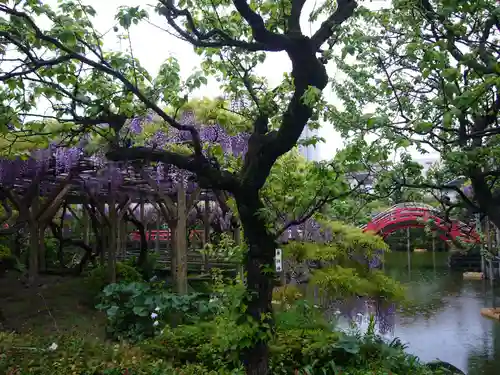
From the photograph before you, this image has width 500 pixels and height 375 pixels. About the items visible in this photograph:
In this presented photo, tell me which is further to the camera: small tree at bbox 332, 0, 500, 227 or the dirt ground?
the dirt ground

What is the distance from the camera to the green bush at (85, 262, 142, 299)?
8.73 m

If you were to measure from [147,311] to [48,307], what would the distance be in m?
2.65

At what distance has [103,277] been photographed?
360 inches

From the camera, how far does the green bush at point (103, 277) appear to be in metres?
8.73

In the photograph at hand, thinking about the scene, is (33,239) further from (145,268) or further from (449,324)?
(449,324)

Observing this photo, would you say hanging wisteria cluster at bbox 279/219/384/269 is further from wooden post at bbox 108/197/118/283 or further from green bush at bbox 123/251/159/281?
green bush at bbox 123/251/159/281

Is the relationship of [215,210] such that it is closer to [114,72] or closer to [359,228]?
[359,228]

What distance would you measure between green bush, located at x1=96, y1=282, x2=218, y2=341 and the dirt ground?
0.37 meters

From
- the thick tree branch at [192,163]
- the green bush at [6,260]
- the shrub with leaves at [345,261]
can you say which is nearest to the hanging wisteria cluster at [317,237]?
the shrub with leaves at [345,261]

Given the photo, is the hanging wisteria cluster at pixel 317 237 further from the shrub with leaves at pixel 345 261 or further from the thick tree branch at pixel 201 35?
the thick tree branch at pixel 201 35

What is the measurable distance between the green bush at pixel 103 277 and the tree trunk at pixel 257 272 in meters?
5.33

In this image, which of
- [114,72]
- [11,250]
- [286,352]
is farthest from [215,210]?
[114,72]

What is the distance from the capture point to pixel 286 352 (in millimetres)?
4348

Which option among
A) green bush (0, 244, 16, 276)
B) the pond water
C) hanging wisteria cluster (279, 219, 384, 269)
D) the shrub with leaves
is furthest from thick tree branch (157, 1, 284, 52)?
green bush (0, 244, 16, 276)
